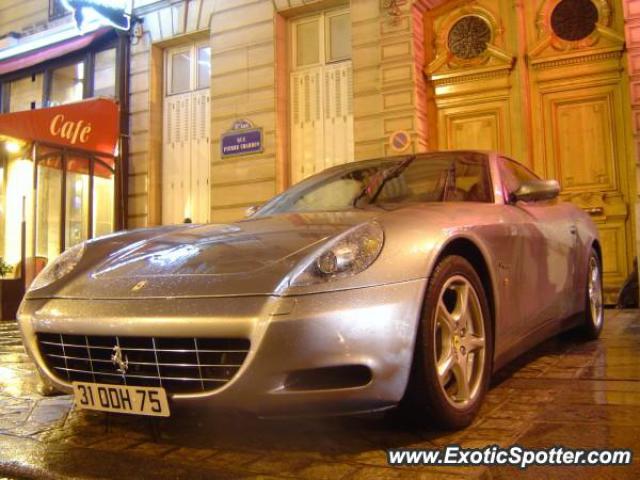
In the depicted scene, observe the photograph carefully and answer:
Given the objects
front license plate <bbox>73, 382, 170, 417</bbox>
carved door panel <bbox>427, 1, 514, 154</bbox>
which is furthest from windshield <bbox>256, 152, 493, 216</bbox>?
carved door panel <bbox>427, 1, 514, 154</bbox>

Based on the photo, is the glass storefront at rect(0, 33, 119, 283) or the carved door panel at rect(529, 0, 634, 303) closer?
the carved door panel at rect(529, 0, 634, 303)

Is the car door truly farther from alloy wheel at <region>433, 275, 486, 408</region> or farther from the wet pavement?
alloy wheel at <region>433, 275, 486, 408</region>

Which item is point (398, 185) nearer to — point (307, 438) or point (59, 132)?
point (307, 438)

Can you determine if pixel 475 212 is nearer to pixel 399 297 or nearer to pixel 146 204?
pixel 399 297

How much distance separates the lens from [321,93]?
30.7ft

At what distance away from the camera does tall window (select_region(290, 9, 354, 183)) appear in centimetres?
916

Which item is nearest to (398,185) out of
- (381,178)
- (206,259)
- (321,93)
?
(381,178)

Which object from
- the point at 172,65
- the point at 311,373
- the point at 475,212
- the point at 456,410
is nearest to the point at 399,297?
the point at 311,373

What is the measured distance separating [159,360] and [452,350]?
110cm

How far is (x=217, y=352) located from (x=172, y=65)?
391 inches

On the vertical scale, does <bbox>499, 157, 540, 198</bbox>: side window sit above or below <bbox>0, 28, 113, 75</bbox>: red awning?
below

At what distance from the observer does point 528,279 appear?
9.74 ft

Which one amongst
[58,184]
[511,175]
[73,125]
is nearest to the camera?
[511,175]

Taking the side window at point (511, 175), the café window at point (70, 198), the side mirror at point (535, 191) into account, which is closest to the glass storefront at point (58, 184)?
the café window at point (70, 198)
